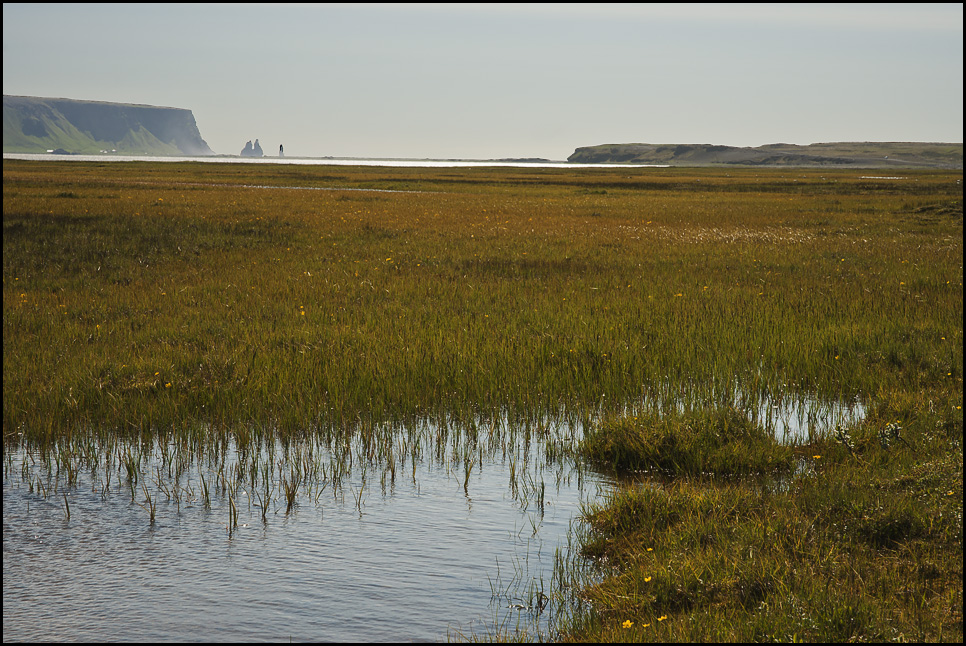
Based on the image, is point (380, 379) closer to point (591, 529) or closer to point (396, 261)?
point (591, 529)

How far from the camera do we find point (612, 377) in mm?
9133

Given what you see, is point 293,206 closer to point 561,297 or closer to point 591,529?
point 561,297

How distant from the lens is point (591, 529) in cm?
549

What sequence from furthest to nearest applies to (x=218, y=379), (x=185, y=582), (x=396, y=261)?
(x=396, y=261) → (x=218, y=379) → (x=185, y=582)

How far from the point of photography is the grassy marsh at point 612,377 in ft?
14.7

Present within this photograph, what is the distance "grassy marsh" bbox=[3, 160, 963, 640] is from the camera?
4473 millimetres

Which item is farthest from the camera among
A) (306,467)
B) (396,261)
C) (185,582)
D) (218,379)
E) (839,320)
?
(396,261)

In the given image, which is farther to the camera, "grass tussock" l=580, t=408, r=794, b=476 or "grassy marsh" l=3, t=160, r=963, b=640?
"grass tussock" l=580, t=408, r=794, b=476

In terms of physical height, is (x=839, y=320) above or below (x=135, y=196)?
below

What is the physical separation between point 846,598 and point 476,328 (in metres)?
7.60

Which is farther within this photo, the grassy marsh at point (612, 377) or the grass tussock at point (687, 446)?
the grass tussock at point (687, 446)

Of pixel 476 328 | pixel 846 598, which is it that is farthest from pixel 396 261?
pixel 846 598

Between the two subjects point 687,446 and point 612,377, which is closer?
point 687,446

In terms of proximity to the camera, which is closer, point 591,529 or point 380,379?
point 591,529
